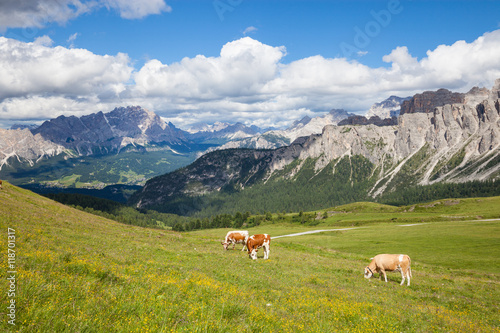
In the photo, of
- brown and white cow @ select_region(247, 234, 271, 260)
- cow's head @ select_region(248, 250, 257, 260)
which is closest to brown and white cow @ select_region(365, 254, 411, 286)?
brown and white cow @ select_region(247, 234, 271, 260)

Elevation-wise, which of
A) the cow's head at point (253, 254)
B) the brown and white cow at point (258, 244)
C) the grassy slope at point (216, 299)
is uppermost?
the grassy slope at point (216, 299)

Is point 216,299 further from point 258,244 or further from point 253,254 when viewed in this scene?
point 258,244

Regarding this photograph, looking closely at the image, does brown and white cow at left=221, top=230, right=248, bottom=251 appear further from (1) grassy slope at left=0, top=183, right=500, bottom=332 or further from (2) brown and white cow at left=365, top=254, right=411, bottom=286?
(2) brown and white cow at left=365, top=254, right=411, bottom=286

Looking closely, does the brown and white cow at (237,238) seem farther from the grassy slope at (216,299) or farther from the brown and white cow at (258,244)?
the grassy slope at (216,299)

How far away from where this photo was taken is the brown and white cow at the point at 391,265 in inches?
1013

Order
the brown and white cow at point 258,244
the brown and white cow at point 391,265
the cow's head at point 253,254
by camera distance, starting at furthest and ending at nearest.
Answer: the brown and white cow at point 258,244 < the cow's head at point 253,254 < the brown and white cow at point 391,265

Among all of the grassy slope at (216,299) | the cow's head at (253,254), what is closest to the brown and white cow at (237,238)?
the cow's head at (253,254)

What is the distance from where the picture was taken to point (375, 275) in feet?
95.4

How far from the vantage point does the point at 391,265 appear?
2653cm

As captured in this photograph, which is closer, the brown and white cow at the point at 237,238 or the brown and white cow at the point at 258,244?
the brown and white cow at the point at 258,244

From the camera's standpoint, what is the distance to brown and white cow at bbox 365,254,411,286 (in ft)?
84.4

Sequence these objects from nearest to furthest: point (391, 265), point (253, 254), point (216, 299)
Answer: point (216, 299), point (391, 265), point (253, 254)

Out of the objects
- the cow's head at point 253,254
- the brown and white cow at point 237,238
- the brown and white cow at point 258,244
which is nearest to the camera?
the cow's head at point 253,254

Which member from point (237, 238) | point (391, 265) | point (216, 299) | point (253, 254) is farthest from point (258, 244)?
point (216, 299)
